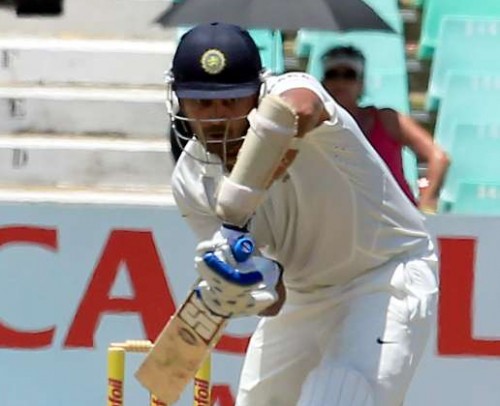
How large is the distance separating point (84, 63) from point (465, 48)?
1.71m

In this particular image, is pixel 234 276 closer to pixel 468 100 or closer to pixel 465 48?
pixel 468 100

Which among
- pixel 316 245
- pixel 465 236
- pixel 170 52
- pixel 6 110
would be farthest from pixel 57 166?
pixel 316 245

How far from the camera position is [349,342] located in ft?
9.66

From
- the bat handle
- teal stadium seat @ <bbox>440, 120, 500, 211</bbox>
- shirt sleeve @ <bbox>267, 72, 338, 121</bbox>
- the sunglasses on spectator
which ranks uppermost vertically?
shirt sleeve @ <bbox>267, 72, 338, 121</bbox>

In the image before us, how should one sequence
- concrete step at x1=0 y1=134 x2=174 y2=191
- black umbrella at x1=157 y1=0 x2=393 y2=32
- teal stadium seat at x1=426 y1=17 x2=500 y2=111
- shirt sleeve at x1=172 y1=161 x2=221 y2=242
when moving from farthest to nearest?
teal stadium seat at x1=426 y1=17 x2=500 y2=111
concrete step at x1=0 y1=134 x2=174 y2=191
black umbrella at x1=157 y1=0 x2=393 y2=32
shirt sleeve at x1=172 y1=161 x2=221 y2=242

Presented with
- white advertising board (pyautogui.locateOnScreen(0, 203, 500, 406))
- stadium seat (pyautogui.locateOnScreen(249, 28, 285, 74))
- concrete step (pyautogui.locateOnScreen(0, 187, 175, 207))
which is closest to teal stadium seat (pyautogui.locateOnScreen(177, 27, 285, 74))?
stadium seat (pyautogui.locateOnScreen(249, 28, 285, 74))

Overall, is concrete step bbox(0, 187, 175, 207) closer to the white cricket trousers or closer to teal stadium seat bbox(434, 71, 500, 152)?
teal stadium seat bbox(434, 71, 500, 152)

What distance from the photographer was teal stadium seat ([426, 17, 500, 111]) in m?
6.55

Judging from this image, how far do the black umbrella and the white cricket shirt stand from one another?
87.5 inches

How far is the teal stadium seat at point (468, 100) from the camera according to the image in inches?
247

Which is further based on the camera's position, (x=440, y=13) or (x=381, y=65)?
(x=440, y=13)

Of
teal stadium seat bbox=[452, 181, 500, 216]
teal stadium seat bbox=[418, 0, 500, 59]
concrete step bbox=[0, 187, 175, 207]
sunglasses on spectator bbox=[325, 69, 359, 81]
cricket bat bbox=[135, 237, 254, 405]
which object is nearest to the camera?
cricket bat bbox=[135, 237, 254, 405]

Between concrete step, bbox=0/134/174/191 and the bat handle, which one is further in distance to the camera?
concrete step, bbox=0/134/174/191

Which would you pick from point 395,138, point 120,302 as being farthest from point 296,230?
point 395,138
